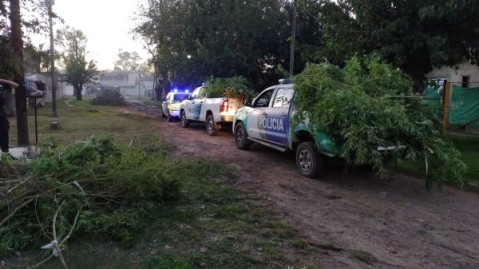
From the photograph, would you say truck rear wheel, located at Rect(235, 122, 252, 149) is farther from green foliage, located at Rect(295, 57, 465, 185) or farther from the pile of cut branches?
the pile of cut branches

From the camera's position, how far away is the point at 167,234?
15.7 ft

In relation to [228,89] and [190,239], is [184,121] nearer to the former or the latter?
[228,89]

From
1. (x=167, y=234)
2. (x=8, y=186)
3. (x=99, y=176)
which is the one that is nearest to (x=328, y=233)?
(x=167, y=234)

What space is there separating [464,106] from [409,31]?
4.92 meters

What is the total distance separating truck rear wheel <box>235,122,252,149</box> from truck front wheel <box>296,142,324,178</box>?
291 centimetres

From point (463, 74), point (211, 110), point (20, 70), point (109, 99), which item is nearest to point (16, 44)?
point (20, 70)

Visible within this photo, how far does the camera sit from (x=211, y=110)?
46.1 ft

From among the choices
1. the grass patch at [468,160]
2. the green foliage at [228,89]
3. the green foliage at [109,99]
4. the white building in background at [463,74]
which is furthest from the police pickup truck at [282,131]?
the green foliage at [109,99]

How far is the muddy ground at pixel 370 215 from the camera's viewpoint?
450 centimetres

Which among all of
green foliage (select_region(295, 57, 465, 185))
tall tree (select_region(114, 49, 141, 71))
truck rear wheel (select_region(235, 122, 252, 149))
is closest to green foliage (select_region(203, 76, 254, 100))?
truck rear wheel (select_region(235, 122, 252, 149))

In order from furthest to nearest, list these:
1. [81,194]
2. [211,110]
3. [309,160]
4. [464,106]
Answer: [211,110]
[464,106]
[309,160]
[81,194]

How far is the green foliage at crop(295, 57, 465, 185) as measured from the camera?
621 cm

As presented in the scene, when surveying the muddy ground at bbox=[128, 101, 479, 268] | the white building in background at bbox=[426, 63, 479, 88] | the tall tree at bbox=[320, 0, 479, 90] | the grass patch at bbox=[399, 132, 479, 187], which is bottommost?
the muddy ground at bbox=[128, 101, 479, 268]

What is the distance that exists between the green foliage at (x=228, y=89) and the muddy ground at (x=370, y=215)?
177 inches
